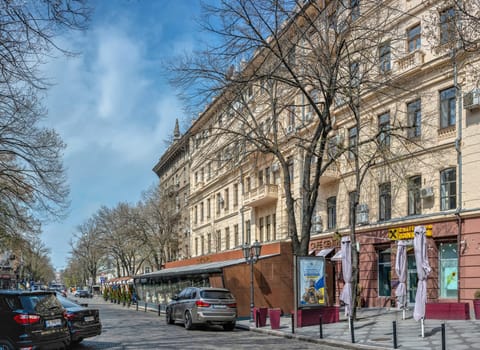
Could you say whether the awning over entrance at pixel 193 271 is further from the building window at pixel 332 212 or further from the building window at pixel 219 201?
the building window at pixel 219 201

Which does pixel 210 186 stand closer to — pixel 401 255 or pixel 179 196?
pixel 179 196

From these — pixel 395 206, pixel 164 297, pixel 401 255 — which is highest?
pixel 395 206

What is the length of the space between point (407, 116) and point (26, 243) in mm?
23450

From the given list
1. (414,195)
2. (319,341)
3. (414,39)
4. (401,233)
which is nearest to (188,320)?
(319,341)

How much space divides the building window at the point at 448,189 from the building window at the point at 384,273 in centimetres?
465

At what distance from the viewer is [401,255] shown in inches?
786

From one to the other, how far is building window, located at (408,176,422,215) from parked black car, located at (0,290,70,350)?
17394 millimetres

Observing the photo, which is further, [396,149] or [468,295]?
[396,149]

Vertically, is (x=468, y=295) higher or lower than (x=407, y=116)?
lower

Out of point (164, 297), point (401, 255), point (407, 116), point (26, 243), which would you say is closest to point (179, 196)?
point (164, 297)

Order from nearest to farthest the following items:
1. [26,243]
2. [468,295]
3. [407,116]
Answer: [468,295] < [407,116] < [26,243]

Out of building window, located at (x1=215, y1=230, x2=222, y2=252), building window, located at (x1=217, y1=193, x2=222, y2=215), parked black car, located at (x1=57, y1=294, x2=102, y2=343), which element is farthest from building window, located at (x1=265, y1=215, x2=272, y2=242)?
parked black car, located at (x1=57, y1=294, x2=102, y2=343)

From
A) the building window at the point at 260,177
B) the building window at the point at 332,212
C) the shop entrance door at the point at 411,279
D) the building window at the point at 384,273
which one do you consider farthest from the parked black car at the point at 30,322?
the building window at the point at 260,177

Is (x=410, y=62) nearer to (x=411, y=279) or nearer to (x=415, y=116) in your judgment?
(x=415, y=116)
